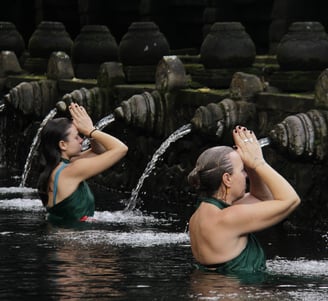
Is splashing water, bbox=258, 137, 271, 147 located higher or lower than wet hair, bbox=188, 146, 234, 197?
lower

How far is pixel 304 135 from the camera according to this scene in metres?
13.6

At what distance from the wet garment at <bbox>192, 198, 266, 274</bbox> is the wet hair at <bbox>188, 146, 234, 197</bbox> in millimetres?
117

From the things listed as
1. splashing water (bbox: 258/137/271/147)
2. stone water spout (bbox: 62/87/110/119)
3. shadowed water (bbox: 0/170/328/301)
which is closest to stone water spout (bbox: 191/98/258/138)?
shadowed water (bbox: 0/170/328/301)

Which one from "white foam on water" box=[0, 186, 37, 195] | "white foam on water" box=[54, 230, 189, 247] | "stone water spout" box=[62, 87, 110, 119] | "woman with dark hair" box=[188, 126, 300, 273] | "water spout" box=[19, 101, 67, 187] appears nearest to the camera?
"woman with dark hair" box=[188, 126, 300, 273]

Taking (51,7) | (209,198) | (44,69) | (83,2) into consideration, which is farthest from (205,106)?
(51,7)

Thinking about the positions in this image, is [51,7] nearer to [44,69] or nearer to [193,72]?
[44,69]

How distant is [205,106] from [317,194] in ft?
7.64

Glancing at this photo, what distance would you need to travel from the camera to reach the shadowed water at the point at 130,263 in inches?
362

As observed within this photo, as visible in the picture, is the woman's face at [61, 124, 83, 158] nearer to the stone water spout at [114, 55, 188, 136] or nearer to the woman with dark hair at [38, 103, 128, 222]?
the woman with dark hair at [38, 103, 128, 222]

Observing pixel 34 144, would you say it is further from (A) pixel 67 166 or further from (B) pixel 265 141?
(A) pixel 67 166

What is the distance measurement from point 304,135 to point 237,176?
4.59 m

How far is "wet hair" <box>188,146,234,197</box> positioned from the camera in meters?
9.09

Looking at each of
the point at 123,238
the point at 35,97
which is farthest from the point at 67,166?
the point at 35,97

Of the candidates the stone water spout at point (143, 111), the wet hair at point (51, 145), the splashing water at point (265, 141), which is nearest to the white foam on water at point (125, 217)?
the wet hair at point (51, 145)
